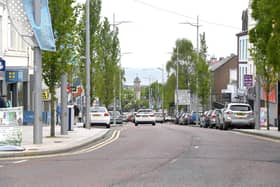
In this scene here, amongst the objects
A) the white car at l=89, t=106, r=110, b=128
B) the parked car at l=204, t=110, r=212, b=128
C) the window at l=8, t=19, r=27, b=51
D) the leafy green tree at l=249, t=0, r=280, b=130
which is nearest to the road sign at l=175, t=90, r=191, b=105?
the parked car at l=204, t=110, r=212, b=128

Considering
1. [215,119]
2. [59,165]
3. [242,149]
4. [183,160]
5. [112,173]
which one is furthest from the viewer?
[215,119]

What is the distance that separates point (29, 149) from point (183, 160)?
18.3ft

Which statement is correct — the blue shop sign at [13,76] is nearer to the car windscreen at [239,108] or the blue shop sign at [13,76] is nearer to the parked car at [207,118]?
the car windscreen at [239,108]

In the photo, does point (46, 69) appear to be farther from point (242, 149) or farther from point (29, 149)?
point (242, 149)

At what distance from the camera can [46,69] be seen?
27391mm

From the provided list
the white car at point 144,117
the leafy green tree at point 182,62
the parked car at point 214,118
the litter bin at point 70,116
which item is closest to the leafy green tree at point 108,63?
the white car at point 144,117

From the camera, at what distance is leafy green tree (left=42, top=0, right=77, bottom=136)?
2680 cm

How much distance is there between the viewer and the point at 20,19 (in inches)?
892

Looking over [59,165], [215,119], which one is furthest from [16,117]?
[215,119]

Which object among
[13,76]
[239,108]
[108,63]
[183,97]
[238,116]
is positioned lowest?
[238,116]

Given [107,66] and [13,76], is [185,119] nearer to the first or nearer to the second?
[107,66]

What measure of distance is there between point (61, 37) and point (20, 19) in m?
4.27

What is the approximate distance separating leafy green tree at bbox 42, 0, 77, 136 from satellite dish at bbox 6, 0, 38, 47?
365cm

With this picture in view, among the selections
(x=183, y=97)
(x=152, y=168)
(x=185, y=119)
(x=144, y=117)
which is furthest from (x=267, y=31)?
(x=183, y=97)
